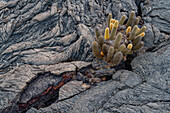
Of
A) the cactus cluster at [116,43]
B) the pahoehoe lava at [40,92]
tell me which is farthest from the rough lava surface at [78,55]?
the cactus cluster at [116,43]

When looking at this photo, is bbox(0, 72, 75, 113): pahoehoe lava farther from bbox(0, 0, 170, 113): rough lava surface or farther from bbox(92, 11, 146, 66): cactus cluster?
bbox(92, 11, 146, 66): cactus cluster

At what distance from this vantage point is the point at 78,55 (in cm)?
401

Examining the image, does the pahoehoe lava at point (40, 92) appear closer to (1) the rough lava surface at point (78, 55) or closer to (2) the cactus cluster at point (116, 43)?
(1) the rough lava surface at point (78, 55)

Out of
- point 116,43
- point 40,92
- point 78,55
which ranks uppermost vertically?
point 116,43

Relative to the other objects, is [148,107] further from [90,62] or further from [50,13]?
[50,13]

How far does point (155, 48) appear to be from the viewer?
13.1 feet

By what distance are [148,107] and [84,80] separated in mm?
1536

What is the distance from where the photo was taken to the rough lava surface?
2922 mm

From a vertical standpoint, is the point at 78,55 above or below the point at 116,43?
below

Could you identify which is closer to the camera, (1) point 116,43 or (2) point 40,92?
(2) point 40,92

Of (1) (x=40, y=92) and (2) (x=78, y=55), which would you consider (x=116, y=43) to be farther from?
(1) (x=40, y=92)

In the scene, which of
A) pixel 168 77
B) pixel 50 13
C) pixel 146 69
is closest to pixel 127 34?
pixel 146 69

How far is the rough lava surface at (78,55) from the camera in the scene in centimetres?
292

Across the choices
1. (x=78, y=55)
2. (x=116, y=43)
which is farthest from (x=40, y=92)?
(x=116, y=43)
